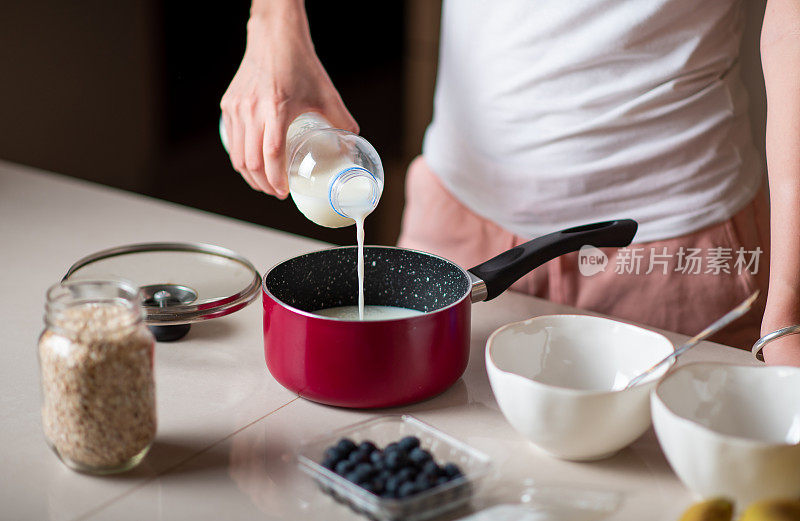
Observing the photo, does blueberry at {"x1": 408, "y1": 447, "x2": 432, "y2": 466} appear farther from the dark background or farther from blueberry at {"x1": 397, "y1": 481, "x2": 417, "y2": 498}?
the dark background

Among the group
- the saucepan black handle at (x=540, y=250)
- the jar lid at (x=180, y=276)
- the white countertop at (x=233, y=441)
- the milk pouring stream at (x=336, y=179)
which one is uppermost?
the milk pouring stream at (x=336, y=179)

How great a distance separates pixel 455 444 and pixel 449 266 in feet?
0.96

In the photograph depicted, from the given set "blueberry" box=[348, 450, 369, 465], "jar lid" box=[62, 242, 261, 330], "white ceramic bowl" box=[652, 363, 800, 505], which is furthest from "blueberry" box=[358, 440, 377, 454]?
"jar lid" box=[62, 242, 261, 330]

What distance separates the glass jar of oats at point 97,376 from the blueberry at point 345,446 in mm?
167

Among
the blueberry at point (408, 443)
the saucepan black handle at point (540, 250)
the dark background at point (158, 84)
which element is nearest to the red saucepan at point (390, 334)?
the saucepan black handle at point (540, 250)

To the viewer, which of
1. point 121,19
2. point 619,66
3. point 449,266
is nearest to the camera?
point 449,266

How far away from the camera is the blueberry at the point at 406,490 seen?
2.10 ft

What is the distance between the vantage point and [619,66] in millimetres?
1150

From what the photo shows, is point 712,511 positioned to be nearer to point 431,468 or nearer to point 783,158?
point 431,468

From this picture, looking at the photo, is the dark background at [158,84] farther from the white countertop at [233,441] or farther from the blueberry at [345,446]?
the blueberry at [345,446]

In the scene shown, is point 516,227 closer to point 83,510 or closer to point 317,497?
point 317,497

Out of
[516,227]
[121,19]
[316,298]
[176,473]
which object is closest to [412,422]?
[176,473]

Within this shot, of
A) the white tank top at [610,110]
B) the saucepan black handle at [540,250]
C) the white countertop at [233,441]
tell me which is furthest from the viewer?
the white tank top at [610,110]

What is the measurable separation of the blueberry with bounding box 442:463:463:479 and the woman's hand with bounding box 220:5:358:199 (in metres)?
0.46
